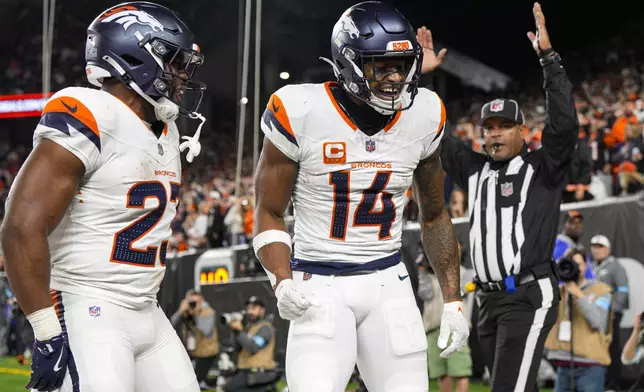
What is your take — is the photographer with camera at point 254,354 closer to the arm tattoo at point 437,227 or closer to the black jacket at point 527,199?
the black jacket at point 527,199

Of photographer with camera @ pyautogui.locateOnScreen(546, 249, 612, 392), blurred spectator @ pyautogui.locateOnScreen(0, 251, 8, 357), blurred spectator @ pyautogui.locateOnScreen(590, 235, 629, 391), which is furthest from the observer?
blurred spectator @ pyautogui.locateOnScreen(0, 251, 8, 357)

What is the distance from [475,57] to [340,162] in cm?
1378

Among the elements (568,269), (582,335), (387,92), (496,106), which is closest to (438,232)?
(387,92)

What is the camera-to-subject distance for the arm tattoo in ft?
10.0

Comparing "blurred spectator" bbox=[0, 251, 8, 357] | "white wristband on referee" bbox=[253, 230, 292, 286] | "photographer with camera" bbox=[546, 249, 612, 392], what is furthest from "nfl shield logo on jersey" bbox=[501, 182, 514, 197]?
"blurred spectator" bbox=[0, 251, 8, 357]

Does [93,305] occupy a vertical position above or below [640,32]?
below

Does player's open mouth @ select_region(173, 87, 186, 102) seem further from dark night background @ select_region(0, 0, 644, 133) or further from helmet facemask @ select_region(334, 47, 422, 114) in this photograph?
dark night background @ select_region(0, 0, 644, 133)

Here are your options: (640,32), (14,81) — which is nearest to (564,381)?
(14,81)

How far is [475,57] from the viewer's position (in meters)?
16.2

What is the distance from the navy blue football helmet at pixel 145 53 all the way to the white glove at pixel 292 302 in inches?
22.7

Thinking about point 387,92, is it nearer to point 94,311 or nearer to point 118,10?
point 118,10

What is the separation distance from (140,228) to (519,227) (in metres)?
2.13

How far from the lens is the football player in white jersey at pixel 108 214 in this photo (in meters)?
2.35

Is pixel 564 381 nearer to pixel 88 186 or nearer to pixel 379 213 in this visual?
pixel 379 213
